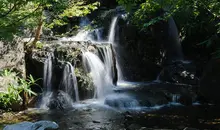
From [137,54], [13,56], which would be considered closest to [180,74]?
[137,54]

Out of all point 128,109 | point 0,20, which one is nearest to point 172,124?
point 128,109

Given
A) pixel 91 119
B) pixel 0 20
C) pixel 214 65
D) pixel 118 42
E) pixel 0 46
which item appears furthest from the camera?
pixel 118 42

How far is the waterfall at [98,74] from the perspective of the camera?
12977 mm

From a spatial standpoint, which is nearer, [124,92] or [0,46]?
[0,46]

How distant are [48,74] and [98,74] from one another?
7.95ft

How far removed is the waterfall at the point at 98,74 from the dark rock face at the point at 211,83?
401 centimetres

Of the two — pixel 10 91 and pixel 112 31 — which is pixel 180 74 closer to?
pixel 112 31

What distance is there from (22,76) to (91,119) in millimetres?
3247

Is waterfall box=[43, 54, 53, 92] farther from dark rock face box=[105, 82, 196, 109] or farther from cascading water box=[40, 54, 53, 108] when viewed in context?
dark rock face box=[105, 82, 196, 109]

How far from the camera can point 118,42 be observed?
1758 cm

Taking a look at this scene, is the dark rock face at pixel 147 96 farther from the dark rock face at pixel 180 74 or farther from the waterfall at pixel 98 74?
the dark rock face at pixel 180 74

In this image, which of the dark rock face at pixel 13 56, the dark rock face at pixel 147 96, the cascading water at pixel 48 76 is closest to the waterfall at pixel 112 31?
the dark rock face at pixel 147 96

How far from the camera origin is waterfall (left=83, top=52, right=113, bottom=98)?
511 inches

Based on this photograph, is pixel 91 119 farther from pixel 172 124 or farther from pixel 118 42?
pixel 118 42
